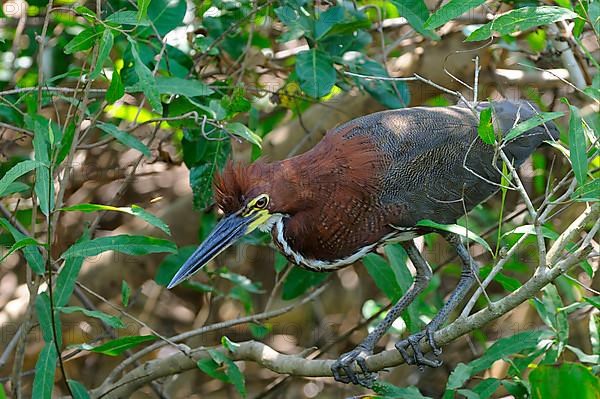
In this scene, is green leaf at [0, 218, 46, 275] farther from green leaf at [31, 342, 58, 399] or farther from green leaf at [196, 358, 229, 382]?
green leaf at [196, 358, 229, 382]

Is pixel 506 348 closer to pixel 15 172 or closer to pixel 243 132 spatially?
pixel 243 132

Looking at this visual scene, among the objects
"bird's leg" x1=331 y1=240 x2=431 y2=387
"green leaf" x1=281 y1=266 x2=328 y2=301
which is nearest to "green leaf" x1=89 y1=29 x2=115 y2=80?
"bird's leg" x1=331 y1=240 x2=431 y2=387

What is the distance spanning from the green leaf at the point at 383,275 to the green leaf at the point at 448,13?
143 centimetres

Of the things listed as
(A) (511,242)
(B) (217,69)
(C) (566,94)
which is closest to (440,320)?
(A) (511,242)

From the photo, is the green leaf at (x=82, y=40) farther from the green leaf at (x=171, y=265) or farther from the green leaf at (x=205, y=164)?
the green leaf at (x=171, y=265)

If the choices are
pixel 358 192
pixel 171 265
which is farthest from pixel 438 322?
pixel 171 265

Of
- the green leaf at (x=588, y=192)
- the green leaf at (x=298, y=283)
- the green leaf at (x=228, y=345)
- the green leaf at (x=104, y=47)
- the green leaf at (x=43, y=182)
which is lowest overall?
the green leaf at (x=298, y=283)

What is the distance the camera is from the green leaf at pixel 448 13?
2.67 meters

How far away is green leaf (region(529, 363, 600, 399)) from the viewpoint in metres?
2.54

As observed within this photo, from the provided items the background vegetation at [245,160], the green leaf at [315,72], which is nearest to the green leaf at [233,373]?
the background vegetation at [245,160]

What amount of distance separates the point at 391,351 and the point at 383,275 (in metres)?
0.87

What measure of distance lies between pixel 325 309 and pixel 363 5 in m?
2.13

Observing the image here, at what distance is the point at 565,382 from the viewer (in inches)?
101

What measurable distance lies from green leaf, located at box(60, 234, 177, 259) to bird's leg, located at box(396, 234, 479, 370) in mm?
873
